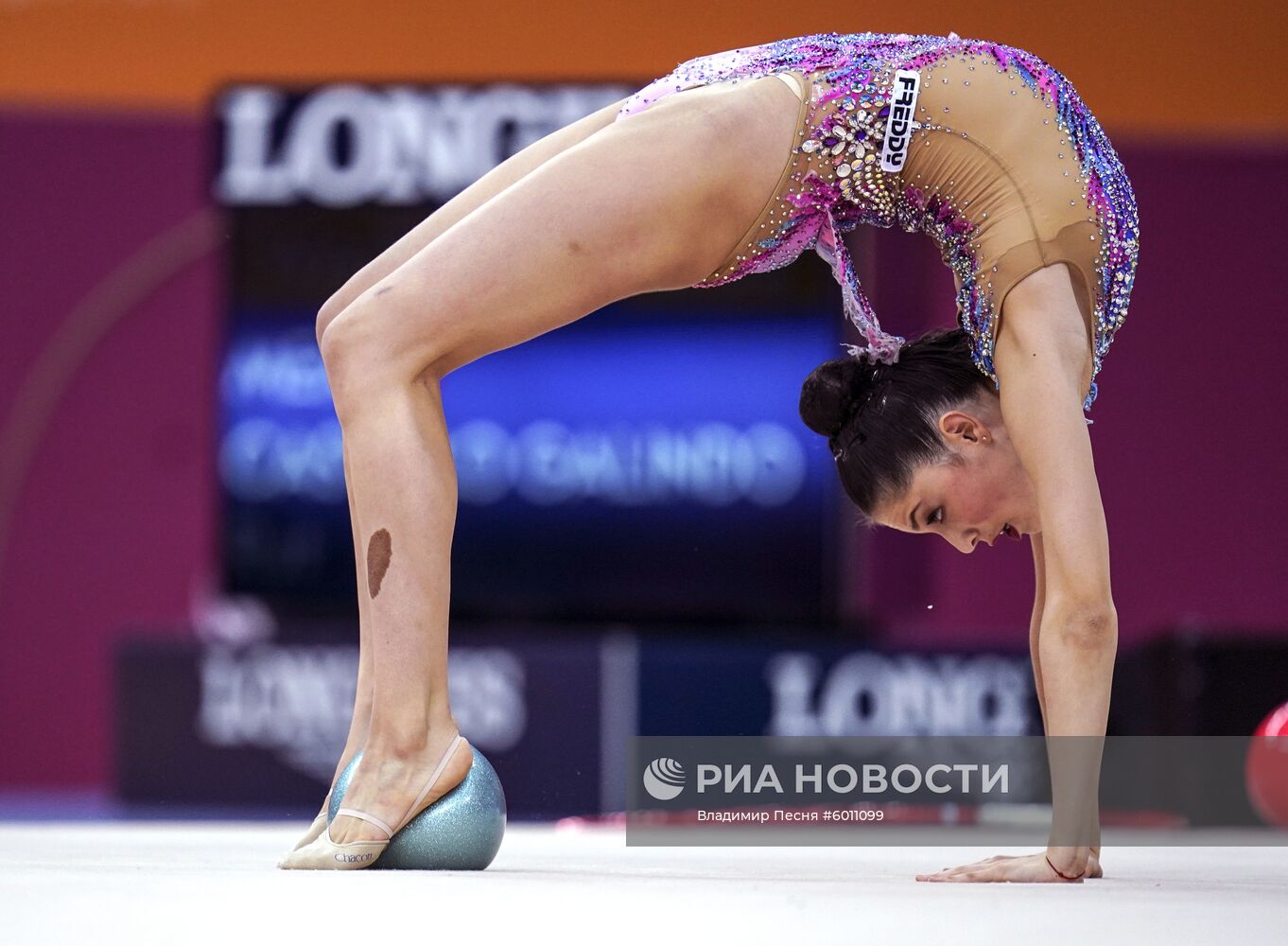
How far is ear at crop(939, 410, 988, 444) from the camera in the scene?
2234 mm

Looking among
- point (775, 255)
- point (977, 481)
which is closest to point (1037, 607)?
point (977, 481)

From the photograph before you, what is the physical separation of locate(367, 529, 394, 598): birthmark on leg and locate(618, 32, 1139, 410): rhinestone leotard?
57 centimetres

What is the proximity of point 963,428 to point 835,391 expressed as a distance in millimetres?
228

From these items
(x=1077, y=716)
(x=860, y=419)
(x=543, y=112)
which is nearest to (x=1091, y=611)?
(x=1077, y=716)

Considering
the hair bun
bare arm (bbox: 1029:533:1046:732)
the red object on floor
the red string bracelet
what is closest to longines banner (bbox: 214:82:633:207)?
the red object on floor

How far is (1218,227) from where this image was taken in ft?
22.5

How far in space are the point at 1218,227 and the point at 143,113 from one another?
446 cm

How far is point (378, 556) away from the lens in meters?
2.03

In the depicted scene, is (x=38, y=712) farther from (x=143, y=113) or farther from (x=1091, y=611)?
(x=1091, y=611)

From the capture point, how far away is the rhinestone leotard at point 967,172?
207 centimetres

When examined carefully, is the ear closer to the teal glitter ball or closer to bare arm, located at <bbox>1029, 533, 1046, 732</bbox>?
bare arm, located at <bbox>1029, 533, 1046, 732</bbox>

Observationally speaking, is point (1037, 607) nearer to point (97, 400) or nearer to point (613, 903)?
point (613, 903)

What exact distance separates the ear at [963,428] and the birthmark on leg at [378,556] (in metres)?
0.76

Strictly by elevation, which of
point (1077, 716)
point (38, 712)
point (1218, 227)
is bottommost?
point (38, 712)
